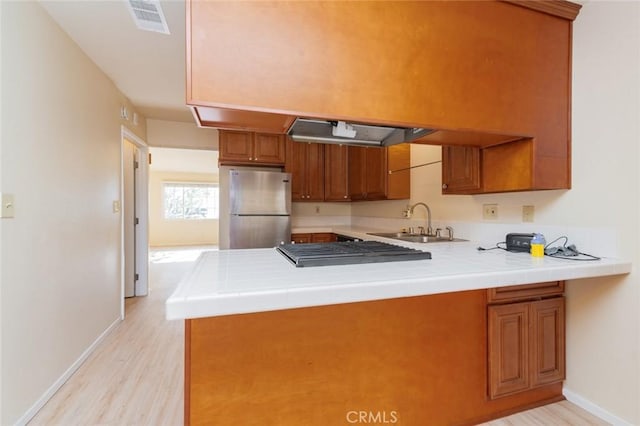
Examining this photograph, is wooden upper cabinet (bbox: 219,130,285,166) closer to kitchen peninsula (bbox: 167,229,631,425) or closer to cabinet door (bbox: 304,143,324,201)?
cabinet door (bbox: 304,143,324,201)

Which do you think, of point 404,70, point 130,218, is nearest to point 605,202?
point 404,70

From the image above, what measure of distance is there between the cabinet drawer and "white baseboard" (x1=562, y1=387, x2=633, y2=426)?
0.61 meters

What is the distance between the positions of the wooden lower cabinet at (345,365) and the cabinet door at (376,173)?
1.82 meters

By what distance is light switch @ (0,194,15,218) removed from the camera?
147 centimetres

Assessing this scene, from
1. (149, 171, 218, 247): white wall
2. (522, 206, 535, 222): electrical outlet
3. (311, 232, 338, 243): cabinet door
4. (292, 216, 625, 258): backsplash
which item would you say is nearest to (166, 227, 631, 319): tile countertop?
(292, 216, 625, 258): backsplash

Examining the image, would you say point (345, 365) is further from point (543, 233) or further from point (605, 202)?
point (605, 202)

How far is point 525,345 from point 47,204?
2980 millimetres

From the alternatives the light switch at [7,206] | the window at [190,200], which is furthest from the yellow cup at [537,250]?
the window at [190,200]

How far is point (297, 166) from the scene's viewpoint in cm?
380

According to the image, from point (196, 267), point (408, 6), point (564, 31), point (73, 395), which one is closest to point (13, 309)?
point (73, 395)

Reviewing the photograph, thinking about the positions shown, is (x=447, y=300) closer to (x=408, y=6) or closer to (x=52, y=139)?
(x=408, y=6)

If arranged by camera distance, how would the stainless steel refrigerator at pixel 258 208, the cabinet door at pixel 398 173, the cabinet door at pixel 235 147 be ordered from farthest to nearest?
the cabinet door at pixel 235 147, the stainless steel refrigerator at pixel 258 208, the cabinet door at pixel 398 173

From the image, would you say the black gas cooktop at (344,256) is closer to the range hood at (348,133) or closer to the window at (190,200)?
the range hood at (348,133)

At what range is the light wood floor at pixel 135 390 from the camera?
5.39 ft
